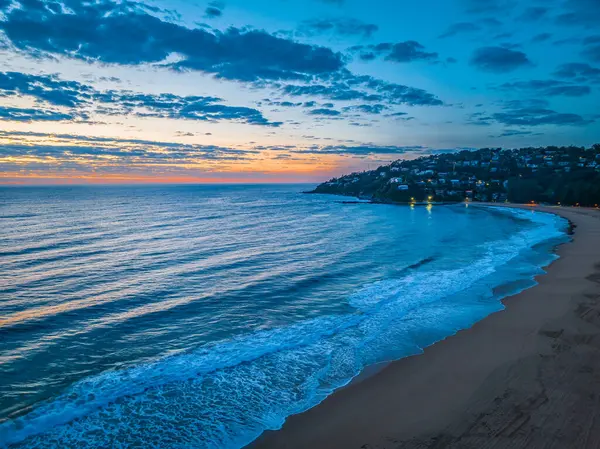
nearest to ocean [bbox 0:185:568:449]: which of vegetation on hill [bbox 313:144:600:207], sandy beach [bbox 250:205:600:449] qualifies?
sandy beach [bbox 250:205:600:449]

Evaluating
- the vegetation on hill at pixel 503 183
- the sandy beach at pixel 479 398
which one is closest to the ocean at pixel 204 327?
the sandy beach at pixel 479 398

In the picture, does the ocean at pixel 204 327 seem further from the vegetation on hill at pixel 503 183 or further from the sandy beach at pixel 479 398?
the vegetation on hill at pixel 503 183

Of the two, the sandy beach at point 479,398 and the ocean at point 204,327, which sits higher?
the sandy beach at point 479,398

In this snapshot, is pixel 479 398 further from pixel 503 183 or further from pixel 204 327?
pixel 503 183

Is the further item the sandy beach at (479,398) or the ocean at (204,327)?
the ocean at (204,327)

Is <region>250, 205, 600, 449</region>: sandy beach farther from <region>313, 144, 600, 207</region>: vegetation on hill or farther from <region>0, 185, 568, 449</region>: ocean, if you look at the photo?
<region>313, 144, 600, 207</region>: vegetation on hill

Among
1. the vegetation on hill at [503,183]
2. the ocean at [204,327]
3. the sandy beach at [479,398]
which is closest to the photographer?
the sandy beach at [479,398]

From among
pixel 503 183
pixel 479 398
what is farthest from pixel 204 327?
pixel 503 183
